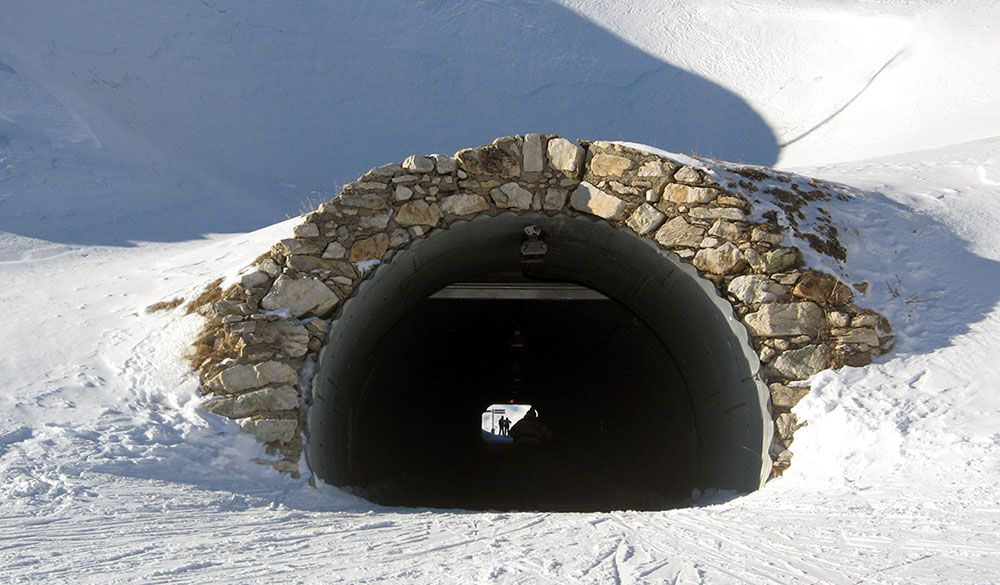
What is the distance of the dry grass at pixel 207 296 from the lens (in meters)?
7.62

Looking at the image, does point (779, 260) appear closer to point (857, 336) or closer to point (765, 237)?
point (765, 237)

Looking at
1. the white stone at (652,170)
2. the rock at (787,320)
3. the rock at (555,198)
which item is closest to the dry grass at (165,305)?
the rock at (555,198)

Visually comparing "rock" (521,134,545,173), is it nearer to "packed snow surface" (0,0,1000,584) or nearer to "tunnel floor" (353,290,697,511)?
"packed snow surface" (0,0,1000,584)

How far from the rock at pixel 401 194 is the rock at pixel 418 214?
0.16ft

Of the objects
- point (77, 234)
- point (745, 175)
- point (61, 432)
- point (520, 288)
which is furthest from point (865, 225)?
point (77, 234)

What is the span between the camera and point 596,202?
7875 millimetres

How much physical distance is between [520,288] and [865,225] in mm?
4256

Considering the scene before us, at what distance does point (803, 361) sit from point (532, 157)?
273cm

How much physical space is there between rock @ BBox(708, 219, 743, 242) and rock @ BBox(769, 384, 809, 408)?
123 cm

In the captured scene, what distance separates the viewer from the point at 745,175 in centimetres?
808

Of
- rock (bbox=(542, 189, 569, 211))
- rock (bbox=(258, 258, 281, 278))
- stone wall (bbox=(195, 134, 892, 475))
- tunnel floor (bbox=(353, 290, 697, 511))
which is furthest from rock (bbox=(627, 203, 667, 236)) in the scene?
rock (bbox=(258, 258, 281, 278))

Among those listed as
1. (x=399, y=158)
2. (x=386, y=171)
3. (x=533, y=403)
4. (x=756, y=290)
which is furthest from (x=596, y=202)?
(x=533, y=403)

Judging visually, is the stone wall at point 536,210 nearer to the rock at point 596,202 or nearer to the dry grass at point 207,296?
the rock at point 596,202

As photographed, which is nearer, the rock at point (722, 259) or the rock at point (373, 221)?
the rock at point (722, 259)
